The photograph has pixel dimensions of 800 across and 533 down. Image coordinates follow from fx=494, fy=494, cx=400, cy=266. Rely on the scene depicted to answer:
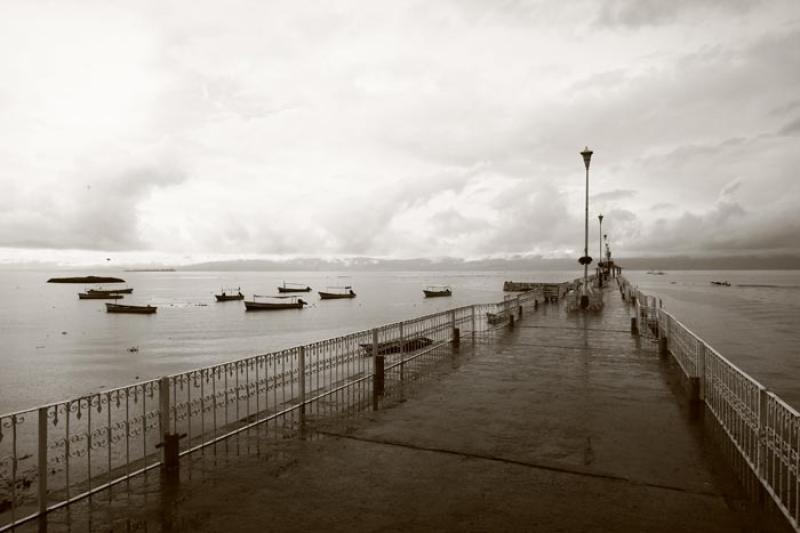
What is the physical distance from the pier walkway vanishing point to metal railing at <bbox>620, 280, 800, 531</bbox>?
341 millimetres

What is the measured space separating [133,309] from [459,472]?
9232cm

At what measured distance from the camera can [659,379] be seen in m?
11.5

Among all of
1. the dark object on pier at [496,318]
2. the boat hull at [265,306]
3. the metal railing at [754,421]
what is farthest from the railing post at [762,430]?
the boat hull at [265,306]

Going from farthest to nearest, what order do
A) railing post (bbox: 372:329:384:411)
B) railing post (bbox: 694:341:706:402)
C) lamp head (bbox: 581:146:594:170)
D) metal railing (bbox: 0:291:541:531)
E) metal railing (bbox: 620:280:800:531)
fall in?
lamp head (bbox: 581:146:594:170)
railing post (bbox: 372:329:384:411)
railing post (bbox: 694:341:706:402)
metal railing (bbox: 0:291:541:531)
metal railing (bbox: 620:280:800:531)

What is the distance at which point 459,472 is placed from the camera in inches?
245

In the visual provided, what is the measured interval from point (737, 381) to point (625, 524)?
339cm

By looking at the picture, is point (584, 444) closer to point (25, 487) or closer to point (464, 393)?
point (464, 393)

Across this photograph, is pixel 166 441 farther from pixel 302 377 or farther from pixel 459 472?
pixel 459 472

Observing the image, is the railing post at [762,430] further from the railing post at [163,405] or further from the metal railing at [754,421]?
the railing post at [163,405]

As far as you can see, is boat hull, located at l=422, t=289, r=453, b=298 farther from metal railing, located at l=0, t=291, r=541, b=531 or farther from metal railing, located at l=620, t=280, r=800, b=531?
metal railing, located at l=620, t=280, r=800, b=531

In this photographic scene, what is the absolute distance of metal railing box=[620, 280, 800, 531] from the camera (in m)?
5.02

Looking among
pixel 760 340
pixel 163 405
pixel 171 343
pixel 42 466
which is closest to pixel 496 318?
pixel 163 405

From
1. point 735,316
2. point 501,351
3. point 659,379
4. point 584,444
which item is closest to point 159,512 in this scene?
point 584,444

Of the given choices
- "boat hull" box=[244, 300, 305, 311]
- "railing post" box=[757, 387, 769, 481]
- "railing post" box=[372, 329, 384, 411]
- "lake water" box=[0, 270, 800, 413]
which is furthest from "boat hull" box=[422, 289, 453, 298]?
"railing post" box=[757, 387, 769, 481]
